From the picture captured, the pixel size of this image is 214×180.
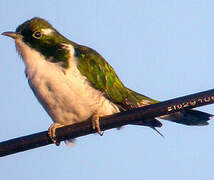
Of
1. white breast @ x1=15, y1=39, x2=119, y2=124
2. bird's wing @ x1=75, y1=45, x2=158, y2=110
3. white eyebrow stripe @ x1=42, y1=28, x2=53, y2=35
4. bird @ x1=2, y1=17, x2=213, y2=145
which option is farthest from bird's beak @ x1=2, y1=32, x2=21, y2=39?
bird's wing @ x1=75, y1=45, x2=158, y2=110

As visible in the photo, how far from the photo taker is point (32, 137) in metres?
6.29

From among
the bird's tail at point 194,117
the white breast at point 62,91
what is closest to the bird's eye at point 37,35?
the white breast at point 62,91

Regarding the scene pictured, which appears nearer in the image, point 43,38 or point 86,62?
point 86,62

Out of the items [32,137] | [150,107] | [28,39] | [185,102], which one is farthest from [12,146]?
[28,39]

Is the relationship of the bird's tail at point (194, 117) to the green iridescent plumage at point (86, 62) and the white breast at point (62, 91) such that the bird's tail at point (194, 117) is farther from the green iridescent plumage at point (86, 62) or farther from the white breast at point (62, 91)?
the white breast at point (62, 91)

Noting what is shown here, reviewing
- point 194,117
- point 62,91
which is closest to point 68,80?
point 62,91

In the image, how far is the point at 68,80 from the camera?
25.6ft

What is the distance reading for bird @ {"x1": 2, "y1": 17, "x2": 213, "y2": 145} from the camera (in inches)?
309

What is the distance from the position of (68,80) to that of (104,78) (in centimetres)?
85

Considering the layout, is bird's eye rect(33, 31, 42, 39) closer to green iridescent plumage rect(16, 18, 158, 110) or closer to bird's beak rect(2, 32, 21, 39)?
green iridescent plumage rect(16, 18, 158, 110)

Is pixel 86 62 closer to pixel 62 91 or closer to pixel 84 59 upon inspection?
pixel 84 59

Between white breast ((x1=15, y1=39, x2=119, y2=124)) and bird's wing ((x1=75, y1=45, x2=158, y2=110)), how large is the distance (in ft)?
0.43

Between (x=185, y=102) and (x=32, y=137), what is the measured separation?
188 centimetres

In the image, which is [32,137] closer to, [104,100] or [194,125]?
[104,100]
